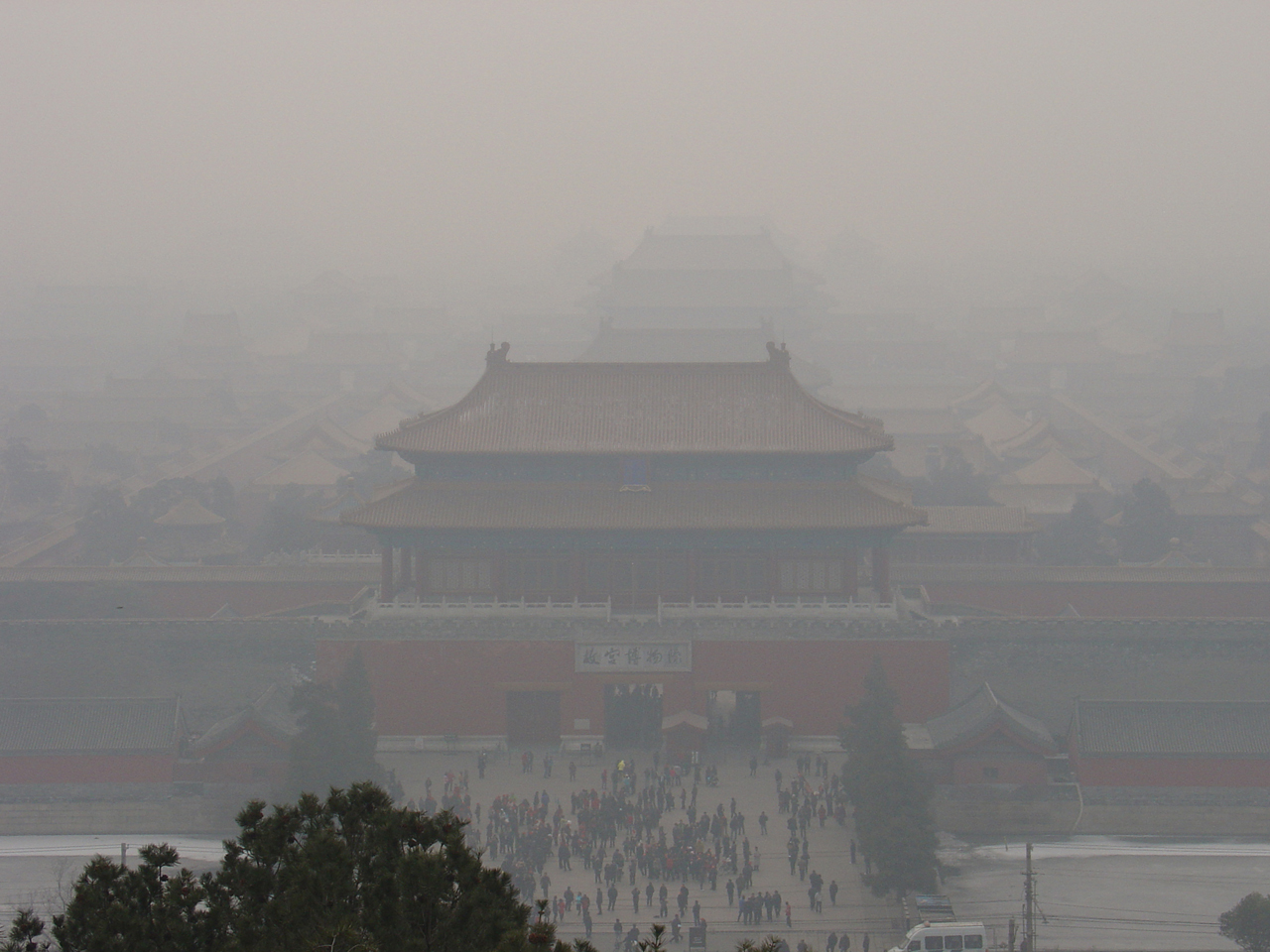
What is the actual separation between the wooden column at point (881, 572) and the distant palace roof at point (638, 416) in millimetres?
2100

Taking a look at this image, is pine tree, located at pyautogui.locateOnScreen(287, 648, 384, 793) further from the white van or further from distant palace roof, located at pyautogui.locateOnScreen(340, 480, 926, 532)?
the white van

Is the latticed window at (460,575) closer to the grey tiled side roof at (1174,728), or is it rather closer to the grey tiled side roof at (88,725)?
the grey tiled side roof at (88,725)

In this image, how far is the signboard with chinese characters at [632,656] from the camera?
29781 mm

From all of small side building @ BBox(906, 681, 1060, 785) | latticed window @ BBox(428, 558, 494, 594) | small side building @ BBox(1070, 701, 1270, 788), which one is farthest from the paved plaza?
small side building @ BBox(1070, 701, 1270, 788)

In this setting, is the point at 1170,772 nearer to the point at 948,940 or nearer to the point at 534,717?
the point at 948,940

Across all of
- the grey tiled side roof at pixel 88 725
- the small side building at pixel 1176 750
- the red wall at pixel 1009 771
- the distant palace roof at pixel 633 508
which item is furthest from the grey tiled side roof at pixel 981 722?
the grey tiled side roof at pixel 88 725

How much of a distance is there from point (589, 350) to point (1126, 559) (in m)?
27.6

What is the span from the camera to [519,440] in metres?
31.0

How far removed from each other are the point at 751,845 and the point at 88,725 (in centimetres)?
1184

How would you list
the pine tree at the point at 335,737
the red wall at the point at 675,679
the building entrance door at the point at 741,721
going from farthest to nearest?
1. the building entrance door at the point at 741,721
2. the red wall at the point at 675,679
3. the pine tree at the point at 335,737

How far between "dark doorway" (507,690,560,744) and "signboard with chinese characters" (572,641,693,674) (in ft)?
2.84

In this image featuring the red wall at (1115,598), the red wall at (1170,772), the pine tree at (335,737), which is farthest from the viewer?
the red wall at (1115,598)

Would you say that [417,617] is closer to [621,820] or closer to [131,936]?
[621,820]

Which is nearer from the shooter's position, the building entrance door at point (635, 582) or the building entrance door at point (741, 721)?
the building entrance door at point (741, 721)
